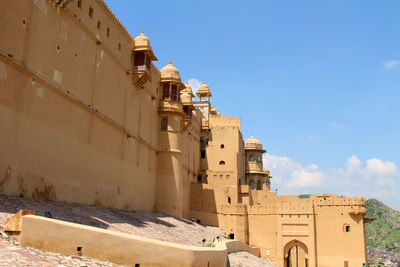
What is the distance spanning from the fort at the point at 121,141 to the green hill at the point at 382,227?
69.1 metres

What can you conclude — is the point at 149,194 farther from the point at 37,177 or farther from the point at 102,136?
the point at 37,177

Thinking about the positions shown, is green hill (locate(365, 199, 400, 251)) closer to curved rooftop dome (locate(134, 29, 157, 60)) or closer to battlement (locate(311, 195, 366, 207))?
battlement (locate(311, 195, 366, 207))

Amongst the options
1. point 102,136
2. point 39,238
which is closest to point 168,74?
point 102,136

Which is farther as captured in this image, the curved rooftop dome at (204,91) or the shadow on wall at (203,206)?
the curved rooftop dome at (204,91)

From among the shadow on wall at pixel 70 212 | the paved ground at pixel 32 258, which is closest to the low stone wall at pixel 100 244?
the paved ground at pixel 32 258

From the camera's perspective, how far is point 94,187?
2078 cm

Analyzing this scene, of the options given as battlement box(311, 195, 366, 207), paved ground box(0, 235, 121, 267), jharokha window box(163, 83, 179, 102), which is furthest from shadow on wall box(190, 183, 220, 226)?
paved ground box(0, 235, 121, 267)

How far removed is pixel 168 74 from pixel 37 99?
15.3 m

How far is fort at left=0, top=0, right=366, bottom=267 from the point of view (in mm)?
15664

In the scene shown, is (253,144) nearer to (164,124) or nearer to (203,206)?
(203,206)

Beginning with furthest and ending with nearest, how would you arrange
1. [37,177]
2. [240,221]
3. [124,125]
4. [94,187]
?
1. [240,221]
2. [124,125]
3. [94,187]
4. [37,177]

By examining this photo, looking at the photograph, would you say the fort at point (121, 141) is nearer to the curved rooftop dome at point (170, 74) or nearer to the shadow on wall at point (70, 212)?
the curved rooftop dome at point (170, 74)

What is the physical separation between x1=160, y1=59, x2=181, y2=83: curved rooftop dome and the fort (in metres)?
0.08

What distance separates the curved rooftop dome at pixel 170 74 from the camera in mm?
30812
